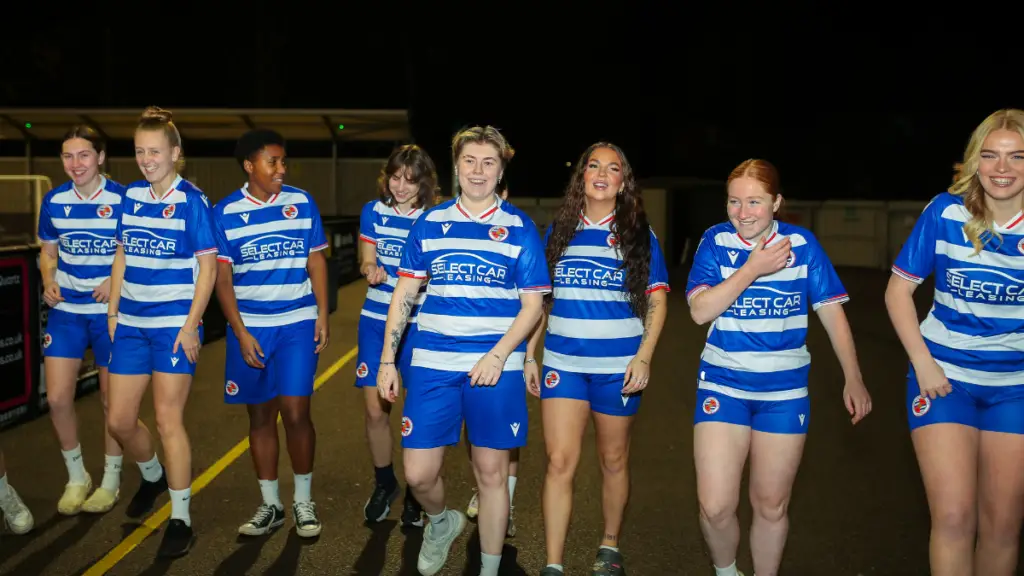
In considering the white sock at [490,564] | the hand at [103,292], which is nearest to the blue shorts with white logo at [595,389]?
the white sock at [490,564]

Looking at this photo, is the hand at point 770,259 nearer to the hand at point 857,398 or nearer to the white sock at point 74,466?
the hand at point 857,398

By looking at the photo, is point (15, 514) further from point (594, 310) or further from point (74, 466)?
point (594, 310)

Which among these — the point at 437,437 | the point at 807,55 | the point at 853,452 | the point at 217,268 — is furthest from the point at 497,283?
the point at 807,55

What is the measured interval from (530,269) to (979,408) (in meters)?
1.92

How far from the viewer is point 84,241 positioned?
593cm

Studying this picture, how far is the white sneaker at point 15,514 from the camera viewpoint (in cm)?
542

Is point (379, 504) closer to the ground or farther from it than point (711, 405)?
closer to the ground

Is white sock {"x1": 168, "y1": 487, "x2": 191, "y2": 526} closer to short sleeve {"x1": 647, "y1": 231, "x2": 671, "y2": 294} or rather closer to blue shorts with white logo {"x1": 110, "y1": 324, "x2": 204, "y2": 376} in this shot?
blue shorts with white logo {"x1": 110, "y1": 324, "x2": 204, "y2": 376}

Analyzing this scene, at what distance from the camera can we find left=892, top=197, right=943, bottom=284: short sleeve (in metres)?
3.88

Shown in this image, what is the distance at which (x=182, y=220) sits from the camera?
524 cm

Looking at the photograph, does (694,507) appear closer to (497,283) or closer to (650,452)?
(650,452)

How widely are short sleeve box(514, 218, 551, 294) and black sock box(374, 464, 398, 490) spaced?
2.10 meters

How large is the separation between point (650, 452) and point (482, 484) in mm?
3296

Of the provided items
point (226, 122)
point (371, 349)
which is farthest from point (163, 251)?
point (226, 122)
